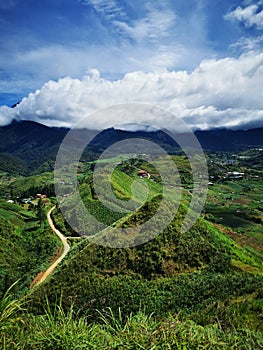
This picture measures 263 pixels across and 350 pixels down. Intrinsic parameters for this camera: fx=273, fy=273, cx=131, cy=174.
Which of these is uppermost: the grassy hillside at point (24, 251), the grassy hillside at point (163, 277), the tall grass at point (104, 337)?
the tall grass at point (104, 337)

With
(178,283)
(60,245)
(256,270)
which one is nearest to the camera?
(178,283)

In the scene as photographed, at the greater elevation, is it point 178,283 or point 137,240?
point 137,240

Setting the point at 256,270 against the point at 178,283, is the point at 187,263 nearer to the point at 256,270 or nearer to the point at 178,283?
the point at 178,283

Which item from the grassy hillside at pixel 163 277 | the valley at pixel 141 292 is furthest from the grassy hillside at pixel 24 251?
the grassy hillside at pixel 163 277

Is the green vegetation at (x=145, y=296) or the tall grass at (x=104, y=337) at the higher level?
the tall grass at (x=104, y=337)

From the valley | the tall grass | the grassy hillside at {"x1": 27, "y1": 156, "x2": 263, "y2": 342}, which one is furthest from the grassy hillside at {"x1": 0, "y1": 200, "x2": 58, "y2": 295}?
the tall grass

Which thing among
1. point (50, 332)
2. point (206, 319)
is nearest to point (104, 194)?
point (206, 319)

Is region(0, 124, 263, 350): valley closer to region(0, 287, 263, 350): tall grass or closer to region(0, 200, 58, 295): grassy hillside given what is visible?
region(0, 287, 263, 350): tall grass

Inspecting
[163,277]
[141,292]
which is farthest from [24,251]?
[163,277]

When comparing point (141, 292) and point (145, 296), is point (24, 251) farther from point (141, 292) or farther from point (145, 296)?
point (145, 296)

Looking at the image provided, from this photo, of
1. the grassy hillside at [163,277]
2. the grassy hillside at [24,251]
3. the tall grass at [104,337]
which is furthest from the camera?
the grassy hillside at [24,251]

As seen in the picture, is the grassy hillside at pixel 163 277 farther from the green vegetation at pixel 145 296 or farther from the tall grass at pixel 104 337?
the tall grass at pixel 104 337
